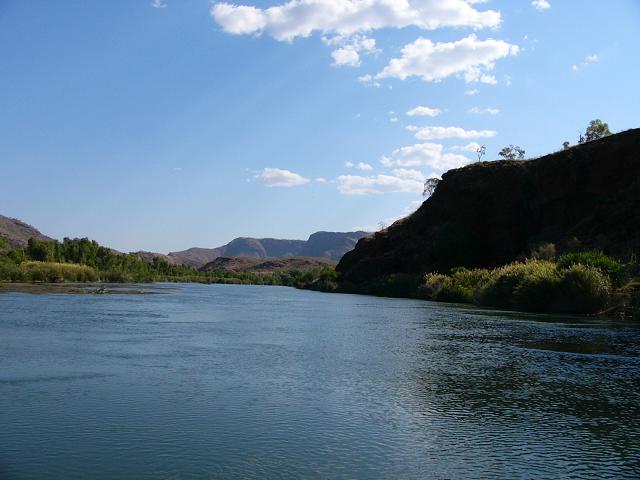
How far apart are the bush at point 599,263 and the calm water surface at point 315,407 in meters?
13.8

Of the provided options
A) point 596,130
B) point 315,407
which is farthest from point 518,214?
point 315,407

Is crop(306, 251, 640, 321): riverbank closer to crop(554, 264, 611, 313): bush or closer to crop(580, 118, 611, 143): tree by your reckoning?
crop(554, 264, 611, 313): bush

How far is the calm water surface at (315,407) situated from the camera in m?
10.2

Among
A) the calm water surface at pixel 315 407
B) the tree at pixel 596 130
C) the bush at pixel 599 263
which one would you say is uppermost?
the tree at pixel 596 130

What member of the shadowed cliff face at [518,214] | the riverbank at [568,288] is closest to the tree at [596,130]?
the shadowed cliff face at [518,214]

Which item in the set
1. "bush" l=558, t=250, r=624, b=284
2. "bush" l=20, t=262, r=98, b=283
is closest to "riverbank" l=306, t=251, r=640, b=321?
"bush" l=558, t=250, r=624, b=284

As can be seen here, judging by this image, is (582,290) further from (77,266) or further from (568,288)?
(77,266)

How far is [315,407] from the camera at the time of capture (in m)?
14.0

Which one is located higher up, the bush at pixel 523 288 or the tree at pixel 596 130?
the tree at pixel 596 130

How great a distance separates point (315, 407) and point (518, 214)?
78.3m

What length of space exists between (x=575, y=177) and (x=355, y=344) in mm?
62800

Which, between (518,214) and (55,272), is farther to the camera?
(55,272)

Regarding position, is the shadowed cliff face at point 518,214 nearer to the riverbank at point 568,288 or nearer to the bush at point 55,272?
the riverbank at point 568,288

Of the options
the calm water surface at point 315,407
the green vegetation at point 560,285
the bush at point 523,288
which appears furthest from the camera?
the bush at point 523,288
